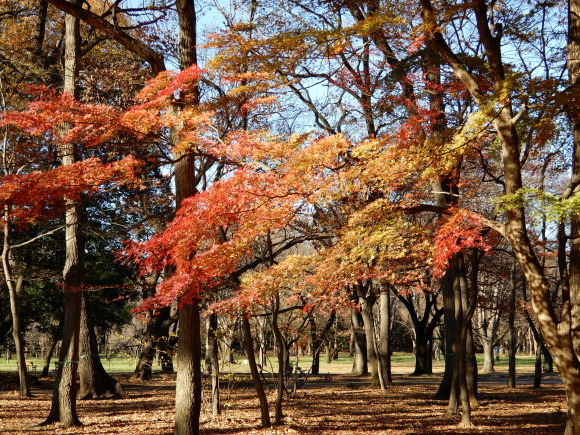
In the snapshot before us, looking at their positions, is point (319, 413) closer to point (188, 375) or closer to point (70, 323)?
point (188, 375)

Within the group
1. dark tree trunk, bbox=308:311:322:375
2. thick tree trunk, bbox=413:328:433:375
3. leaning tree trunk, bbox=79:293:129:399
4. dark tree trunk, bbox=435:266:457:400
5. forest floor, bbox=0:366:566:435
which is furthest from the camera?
thick tree trunk, bbox=413:328:433:375

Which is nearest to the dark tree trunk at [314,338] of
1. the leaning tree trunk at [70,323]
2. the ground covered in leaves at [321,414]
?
the ground covered in leaves at [321,414]

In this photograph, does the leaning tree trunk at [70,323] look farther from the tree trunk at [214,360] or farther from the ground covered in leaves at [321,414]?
the tree trunk at [214,360]

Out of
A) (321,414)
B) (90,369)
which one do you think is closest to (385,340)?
(321,414)

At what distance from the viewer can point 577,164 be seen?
7.38m

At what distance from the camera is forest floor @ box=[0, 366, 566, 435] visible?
1013 centimetres

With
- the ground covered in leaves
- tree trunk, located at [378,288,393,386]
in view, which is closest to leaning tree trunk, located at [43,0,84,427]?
the ground covered in leaves

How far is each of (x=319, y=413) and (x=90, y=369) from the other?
21.1ft

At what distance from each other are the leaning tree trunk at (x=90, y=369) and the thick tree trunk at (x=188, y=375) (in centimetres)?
604

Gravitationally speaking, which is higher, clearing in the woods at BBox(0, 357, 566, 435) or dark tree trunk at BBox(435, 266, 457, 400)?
dark tree trunk at BBox(435, 266, 457, 400)

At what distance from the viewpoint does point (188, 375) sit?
8734 millimetres

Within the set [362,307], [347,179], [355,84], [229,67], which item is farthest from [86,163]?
[362,307]

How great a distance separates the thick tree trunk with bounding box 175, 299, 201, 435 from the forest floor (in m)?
1.37

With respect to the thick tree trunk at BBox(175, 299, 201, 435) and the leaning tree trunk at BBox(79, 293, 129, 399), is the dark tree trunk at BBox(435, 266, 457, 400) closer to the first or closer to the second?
the thick tree trunk at BBox(175, 299, 201, 435)
